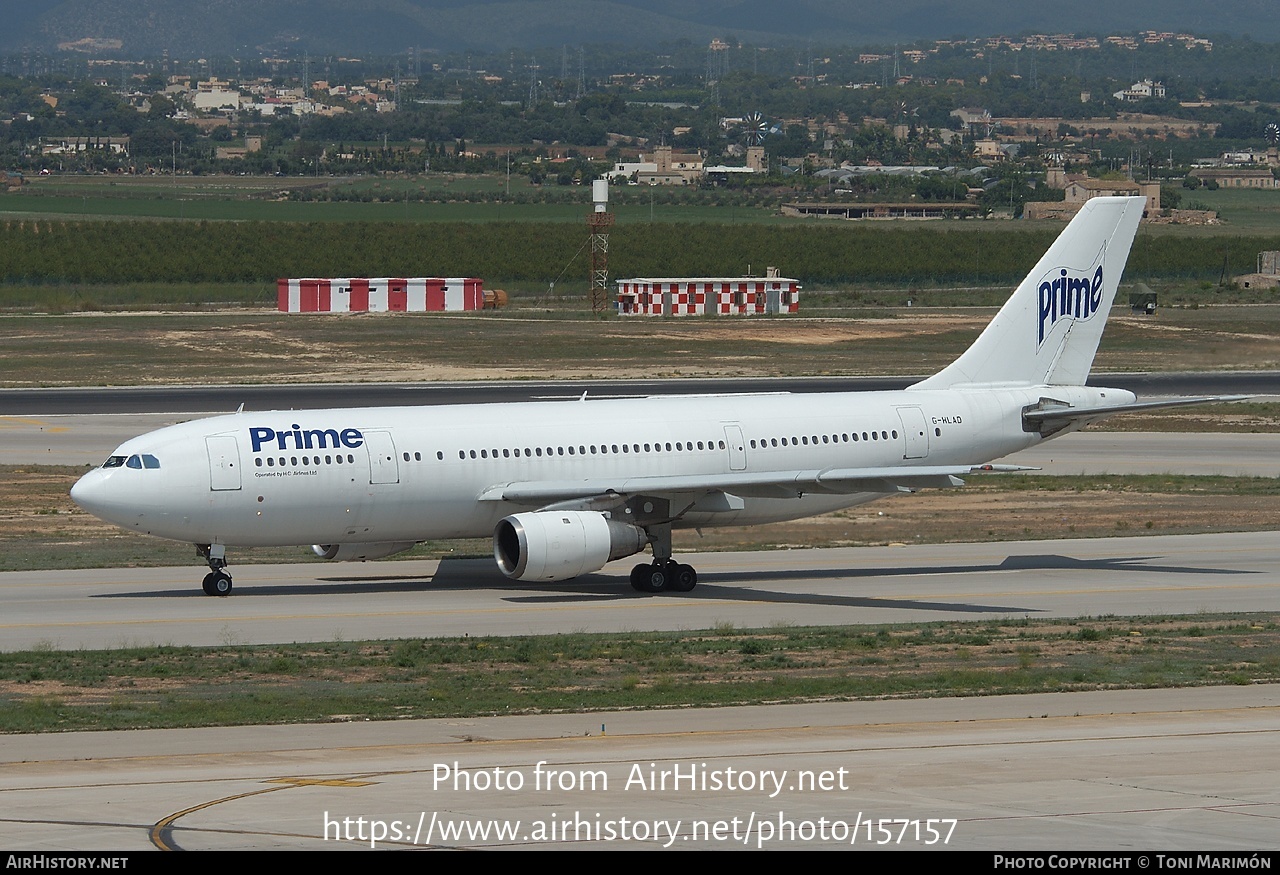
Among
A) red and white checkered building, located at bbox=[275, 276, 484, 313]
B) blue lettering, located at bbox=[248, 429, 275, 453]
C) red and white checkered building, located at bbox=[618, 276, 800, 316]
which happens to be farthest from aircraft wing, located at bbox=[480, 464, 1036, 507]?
red and white checkered building, located at bbox=[275, 276, 484, 313]

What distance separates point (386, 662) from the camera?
108ft

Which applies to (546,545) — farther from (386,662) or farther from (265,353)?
(265,353)

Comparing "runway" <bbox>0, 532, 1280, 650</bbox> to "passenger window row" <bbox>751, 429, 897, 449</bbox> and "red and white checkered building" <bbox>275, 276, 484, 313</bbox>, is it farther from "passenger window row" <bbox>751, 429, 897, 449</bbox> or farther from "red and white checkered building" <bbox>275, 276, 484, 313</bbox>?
"red and white checkered building" <bbox>275, 276, 484, 313</bbox>

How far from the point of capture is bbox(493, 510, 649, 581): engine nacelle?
40.6 meters

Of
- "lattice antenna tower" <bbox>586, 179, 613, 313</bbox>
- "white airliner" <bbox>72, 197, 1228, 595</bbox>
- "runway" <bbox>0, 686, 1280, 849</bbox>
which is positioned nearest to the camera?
"runway" <bbox>0, 686, 1280, 849</bbox>

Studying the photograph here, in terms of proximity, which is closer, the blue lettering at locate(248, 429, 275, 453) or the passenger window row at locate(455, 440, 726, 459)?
the blue lettering at locate(248, 429, 275, 453)

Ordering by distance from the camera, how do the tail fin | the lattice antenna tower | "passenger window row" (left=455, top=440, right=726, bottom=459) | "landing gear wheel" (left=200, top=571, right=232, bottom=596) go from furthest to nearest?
the lattice antenna tower, the tail fin, "passenger window row" (left=455, top=440, right=726, bottom=459), "landing gear wheel" (left=200, top=571, right=232, bottom=596)

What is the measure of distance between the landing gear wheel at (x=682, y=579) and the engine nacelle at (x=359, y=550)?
5.97 m

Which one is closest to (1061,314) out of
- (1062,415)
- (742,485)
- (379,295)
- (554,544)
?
(1062,415)

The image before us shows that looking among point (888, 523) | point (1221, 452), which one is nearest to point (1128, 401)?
point (888, 523)

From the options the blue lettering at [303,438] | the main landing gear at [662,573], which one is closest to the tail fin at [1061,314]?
the main landing gear at [662,573]

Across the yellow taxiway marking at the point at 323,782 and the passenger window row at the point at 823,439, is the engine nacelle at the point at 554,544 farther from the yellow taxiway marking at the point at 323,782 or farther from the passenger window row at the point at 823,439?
the yellow taxiway marking at the point at 323,782

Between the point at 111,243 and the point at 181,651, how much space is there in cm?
14937

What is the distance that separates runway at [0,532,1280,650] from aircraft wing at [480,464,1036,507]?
2247mm
